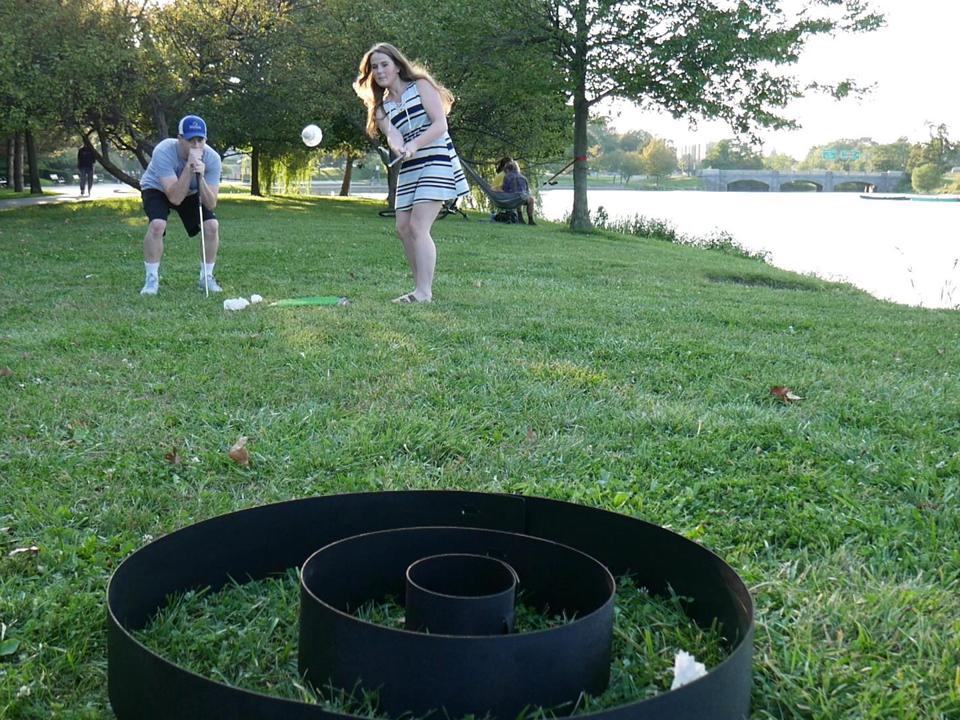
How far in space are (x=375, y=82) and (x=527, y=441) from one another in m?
3.75

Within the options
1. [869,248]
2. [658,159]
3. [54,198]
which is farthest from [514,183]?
[658,159]

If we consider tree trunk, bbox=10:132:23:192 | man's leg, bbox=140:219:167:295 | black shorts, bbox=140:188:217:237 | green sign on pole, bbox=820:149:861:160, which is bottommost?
man's leg, bbox=140:219:167:295

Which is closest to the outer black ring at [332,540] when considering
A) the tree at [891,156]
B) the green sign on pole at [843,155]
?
the tree at [891,156]

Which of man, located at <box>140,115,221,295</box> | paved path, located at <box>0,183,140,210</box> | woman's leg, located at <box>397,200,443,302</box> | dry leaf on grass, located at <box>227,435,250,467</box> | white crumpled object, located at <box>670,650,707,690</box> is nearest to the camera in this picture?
white crumpled object, located at <box>670,650,707,690</box>

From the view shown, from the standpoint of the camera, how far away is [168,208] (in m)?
6.50

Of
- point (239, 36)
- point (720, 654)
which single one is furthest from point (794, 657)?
point (239, 36)

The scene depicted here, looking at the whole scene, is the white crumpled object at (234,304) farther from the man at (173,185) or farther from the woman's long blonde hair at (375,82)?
the woman's long blonde hair at (375,82)

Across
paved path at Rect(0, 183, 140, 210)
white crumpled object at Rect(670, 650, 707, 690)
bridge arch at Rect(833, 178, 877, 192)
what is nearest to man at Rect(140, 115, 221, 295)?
white crumpled object at Rect(670, 650, 707, 690)

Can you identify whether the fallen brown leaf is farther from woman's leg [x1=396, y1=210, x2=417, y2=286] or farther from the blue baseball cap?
the blue baseball cap

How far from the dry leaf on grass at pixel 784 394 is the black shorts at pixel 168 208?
4544 millimetres

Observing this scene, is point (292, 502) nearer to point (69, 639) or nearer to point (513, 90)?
point (69, 639)

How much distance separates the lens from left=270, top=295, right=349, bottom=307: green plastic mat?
226 inches

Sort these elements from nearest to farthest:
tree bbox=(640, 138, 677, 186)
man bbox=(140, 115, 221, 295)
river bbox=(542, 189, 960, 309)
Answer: man bbox=(140, 115, 221, 295) → river bbox=(542, 189, 960, 309) → tree bbox=(640, 138, 677, 186)

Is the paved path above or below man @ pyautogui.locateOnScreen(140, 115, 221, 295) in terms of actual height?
above
